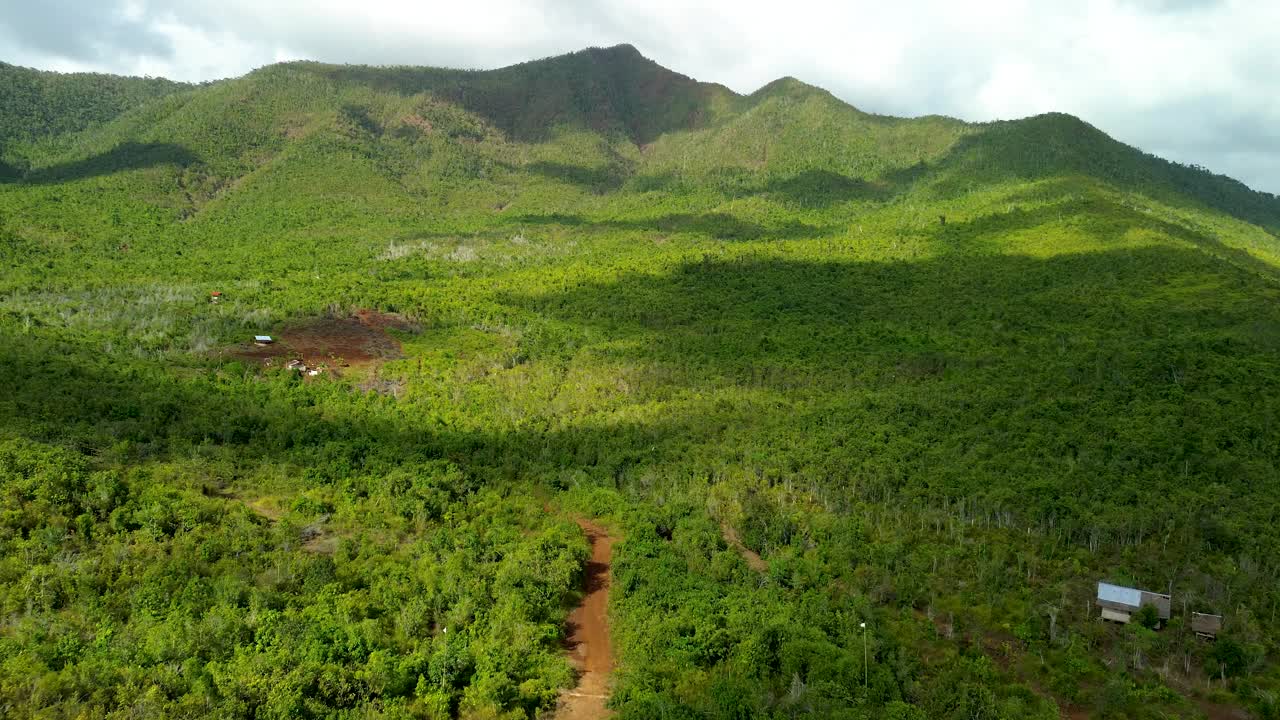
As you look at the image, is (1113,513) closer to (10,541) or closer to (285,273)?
(10,541)

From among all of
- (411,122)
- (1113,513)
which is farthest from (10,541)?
(411,122)

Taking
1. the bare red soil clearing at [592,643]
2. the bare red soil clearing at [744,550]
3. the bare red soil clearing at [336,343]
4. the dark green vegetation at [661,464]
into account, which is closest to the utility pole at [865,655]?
the dark green vegetation at [661,464]

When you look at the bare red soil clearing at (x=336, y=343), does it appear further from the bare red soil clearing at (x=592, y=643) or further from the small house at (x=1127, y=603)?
the small house at (x=1127, y=603)

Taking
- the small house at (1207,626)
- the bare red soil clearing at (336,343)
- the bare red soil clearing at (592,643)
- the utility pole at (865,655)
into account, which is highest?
the bare red soil clearing at (336,343)

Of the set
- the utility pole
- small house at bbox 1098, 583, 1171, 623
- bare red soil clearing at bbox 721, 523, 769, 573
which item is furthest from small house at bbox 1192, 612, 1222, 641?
bare red soil clearing at bbox 721, 523, 769, 573

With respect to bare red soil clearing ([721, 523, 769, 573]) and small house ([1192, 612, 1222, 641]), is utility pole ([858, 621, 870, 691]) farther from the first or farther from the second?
small house ([1192, 612, 1222, 641])

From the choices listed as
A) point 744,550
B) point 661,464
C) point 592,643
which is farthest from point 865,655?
point 661,464
